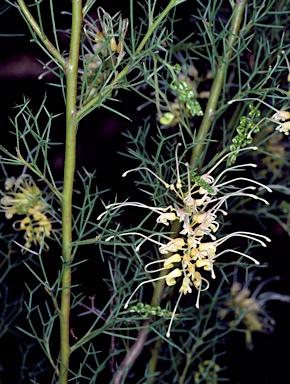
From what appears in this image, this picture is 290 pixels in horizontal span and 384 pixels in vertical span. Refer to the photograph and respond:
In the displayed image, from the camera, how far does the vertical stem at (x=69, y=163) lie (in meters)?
0.36

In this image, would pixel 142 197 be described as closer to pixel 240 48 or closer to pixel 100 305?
pixel 100 305

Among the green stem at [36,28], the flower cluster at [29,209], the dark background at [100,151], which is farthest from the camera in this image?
the dark background at [100,151]

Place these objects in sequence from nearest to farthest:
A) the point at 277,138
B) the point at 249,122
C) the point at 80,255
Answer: the point at 249,122
the point at 277,138
the point at 80,255

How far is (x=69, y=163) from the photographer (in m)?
0.38

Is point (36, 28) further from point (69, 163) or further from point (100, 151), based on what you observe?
point (100, 151)

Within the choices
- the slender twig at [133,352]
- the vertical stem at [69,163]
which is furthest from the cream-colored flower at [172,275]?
the slender twig at [133,352]

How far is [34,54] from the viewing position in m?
0.77

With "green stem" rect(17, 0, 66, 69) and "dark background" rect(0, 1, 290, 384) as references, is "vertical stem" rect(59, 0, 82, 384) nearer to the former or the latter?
"green stem" rect(17, 0, 66, 69)

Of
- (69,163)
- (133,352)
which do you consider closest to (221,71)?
(69,163)

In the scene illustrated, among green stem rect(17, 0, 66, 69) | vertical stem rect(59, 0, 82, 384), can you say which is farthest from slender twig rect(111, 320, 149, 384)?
green stem rect(17, 0, 66, 69)

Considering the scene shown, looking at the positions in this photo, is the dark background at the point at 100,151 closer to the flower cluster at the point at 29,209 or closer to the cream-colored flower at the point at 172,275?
the flower cluster at the point at 29,209

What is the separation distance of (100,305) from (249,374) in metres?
0.27

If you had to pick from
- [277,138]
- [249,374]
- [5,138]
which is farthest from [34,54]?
[249,374]

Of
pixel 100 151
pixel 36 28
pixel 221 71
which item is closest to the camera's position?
pixel 36 28
